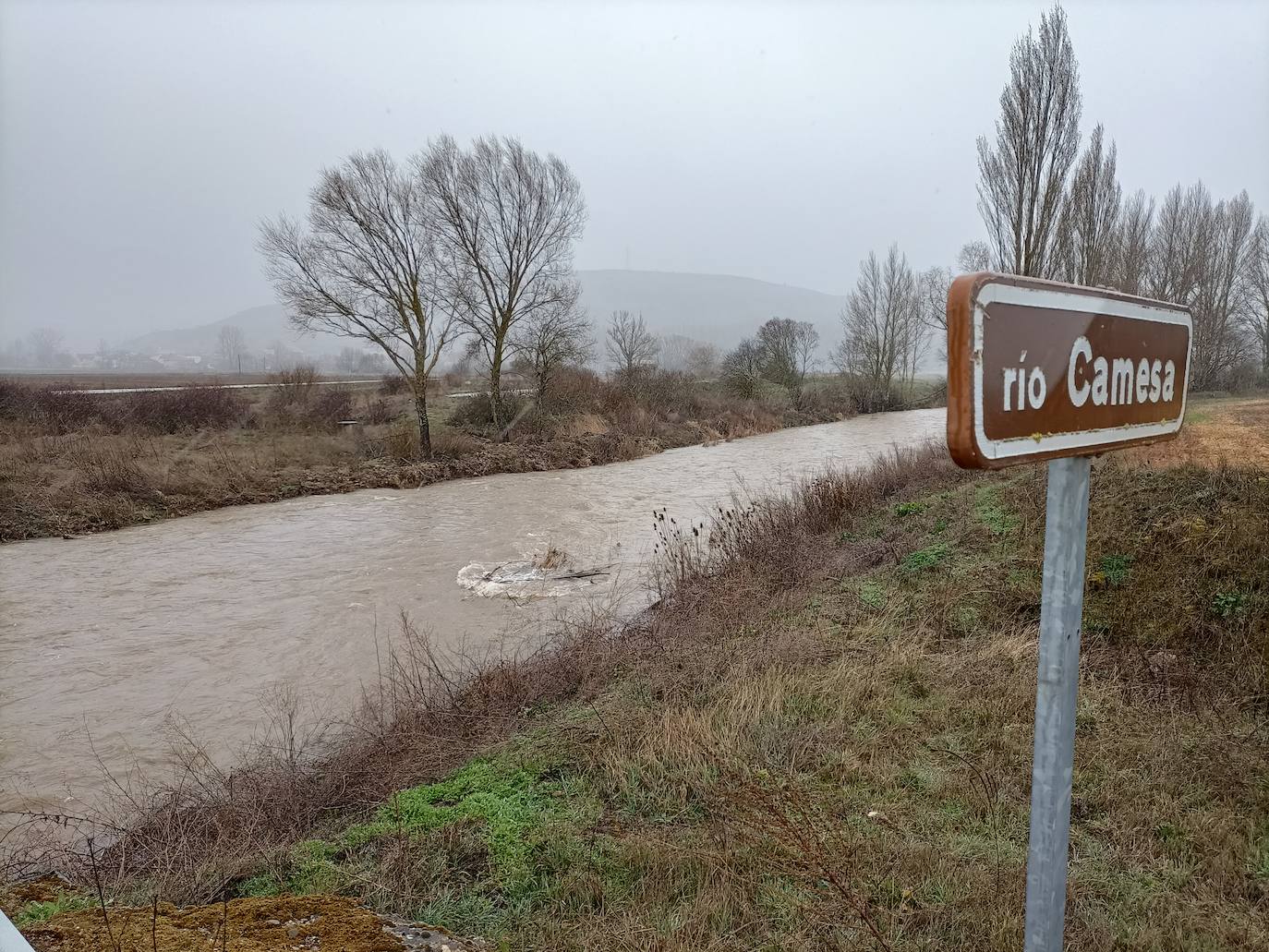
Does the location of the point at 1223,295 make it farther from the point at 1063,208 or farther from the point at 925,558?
the point at 925,558

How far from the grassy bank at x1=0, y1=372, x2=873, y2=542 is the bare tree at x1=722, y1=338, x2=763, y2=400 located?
191 inches

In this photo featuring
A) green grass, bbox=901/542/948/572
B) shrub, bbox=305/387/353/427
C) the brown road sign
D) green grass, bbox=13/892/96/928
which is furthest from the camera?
shrub, bbox=305/387/353/427

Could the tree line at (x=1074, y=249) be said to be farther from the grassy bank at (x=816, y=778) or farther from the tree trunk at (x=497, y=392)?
the tree trunk at (x=497, y=392)

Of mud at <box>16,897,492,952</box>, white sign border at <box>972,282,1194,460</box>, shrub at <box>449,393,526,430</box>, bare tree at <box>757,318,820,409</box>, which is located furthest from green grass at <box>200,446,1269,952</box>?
bare tree at <box>757,318,820,409</box>

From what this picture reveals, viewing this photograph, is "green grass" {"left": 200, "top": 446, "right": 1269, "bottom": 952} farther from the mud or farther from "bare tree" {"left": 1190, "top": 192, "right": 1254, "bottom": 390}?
"bare tree" {"left": 1190, "top": 192, "right": 1254, "bottom": 390}

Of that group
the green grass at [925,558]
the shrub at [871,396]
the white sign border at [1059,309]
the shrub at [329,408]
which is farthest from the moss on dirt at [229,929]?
the shrub at [871,396]

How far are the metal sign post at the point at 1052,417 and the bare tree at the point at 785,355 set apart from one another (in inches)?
1448

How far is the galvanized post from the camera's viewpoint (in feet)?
3.95

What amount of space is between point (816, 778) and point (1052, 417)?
9.79 ft

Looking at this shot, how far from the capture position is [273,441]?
805 inches

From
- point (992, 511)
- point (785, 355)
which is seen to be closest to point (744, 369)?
point (785, 355)

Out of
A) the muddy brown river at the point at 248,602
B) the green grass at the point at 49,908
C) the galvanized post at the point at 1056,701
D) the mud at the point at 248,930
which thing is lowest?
the muddy brown river at the point at 248,602

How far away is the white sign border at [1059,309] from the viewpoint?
1027 mm

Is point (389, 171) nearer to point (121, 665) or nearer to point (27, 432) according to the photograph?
point (27, 432)
